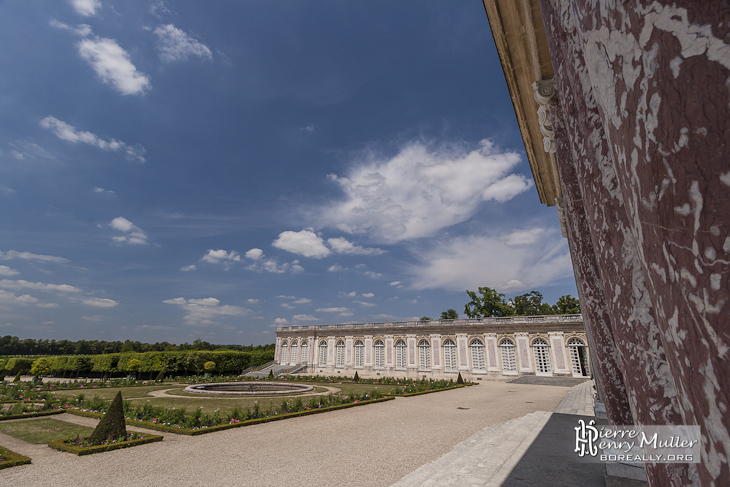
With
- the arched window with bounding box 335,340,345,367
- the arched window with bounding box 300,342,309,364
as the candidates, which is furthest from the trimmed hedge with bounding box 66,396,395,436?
the arched window with bounding box 300,342,309,364

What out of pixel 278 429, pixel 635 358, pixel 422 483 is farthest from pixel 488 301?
pixel 635 358

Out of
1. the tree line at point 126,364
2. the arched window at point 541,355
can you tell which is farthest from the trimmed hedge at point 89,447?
the arched window at point 541,355

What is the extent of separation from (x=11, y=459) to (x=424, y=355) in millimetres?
32817

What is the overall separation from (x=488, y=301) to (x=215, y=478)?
42793mm

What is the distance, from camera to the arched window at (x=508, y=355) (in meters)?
31.1

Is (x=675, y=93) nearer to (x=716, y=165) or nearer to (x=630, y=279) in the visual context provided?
(x=716, y=165)

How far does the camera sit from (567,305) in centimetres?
4212

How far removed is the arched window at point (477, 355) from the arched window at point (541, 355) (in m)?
4.46

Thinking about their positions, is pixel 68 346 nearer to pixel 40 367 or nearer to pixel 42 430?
pixel 40 367

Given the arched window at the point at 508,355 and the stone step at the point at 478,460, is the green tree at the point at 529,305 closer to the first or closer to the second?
the arched window at the point at 508,355

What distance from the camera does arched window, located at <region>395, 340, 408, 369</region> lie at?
36.9 m

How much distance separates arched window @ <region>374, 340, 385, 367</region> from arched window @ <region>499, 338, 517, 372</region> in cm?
1260

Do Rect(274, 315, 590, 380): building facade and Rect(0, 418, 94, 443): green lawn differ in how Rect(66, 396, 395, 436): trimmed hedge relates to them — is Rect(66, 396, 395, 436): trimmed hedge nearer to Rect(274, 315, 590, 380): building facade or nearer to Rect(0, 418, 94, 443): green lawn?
Rect(0, 418, 94, 443): green lawn

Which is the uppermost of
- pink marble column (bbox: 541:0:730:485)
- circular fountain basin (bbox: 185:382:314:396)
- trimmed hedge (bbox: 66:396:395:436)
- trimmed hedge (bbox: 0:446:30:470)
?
pink marble column (bbox: 541:0:730:485)
